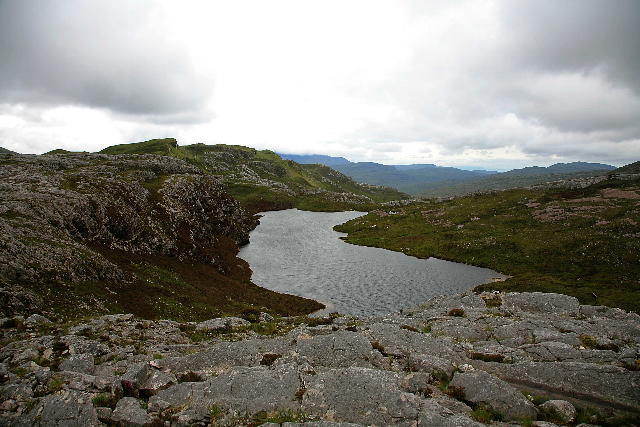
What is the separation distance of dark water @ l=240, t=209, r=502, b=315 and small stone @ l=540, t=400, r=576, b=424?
3878 cm

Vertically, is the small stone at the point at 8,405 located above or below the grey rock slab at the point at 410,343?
above

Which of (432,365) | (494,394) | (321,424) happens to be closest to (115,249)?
(321,424)

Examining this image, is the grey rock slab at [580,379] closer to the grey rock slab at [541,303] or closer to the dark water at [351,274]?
the grey rock slab at [541,303]

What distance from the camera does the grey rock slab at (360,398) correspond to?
1594 centimetres

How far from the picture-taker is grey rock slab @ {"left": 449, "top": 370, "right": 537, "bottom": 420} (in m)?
16.4

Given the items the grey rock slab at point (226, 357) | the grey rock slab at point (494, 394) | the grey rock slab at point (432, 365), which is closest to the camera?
the grey rock slab at point (494, 394)

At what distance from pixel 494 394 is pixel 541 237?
303 feet

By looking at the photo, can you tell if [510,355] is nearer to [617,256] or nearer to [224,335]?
[224,335]

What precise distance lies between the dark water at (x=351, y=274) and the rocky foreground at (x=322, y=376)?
30873 millimetres

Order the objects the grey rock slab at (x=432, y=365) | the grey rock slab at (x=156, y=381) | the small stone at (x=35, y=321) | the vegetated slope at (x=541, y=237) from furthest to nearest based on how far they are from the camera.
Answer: the vegetated slope at (x=541, y=237) → the small stone at (x=35, y=321) → the grey rock slab at (x=432, y=365) → the grey rock slab at (x=156, y=381)

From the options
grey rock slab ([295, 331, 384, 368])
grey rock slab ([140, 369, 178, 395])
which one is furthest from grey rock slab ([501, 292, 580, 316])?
grey rock slab ([140, 369, 178, 395])

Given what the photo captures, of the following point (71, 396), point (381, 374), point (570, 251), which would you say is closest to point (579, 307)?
point (381, 374)

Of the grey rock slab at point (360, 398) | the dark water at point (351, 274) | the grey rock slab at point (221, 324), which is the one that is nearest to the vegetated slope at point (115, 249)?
the dark water at point (351, 274)

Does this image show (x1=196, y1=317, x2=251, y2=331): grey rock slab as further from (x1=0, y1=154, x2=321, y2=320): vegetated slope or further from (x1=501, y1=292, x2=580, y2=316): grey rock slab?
(x1=501, y1=292, x2=580, y2=316): grey rock slab
